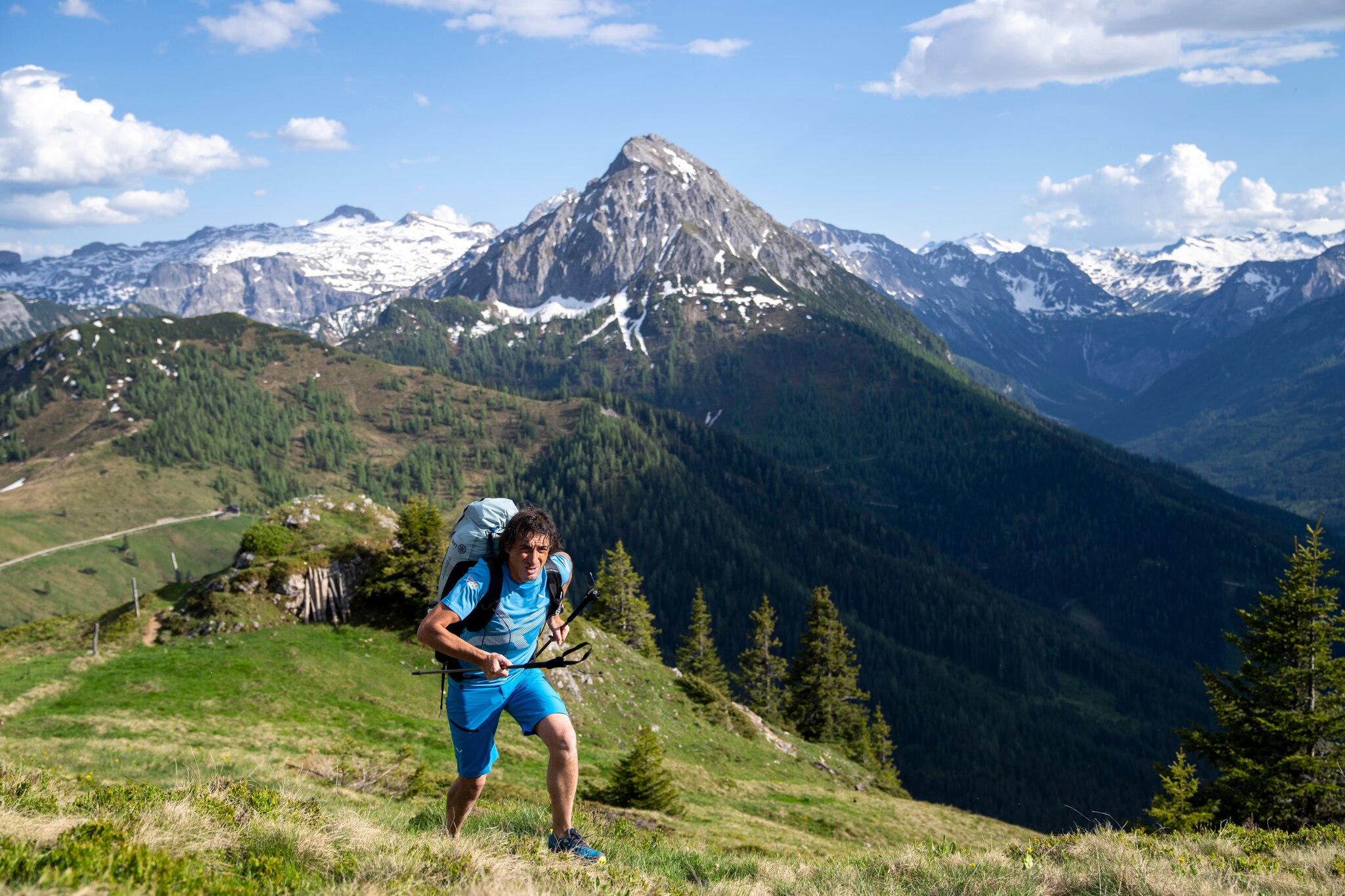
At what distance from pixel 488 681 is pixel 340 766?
14452mm

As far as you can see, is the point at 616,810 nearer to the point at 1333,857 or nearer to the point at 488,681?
the point at 488,681

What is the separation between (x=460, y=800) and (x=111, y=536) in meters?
211

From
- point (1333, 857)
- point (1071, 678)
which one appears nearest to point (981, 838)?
point (1333, 857)

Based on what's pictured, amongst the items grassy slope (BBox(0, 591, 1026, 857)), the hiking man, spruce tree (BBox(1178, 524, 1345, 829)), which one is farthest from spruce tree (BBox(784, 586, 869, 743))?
the hiking man

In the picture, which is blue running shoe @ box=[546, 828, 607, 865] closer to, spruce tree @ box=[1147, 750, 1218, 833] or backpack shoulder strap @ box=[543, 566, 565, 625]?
backpack shoulder strap @ box=[543, 566, 565, 625]

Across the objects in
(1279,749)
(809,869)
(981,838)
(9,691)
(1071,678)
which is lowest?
(1071,678)

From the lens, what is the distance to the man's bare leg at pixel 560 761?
309 inches

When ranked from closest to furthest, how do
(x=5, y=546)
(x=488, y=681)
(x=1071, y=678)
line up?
(x=488, y=681)
(x=5, y=546)
(x=1071, y=678)

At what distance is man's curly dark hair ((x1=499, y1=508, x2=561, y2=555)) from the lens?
318 inches

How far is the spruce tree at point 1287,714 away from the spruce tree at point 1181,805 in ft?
3.04

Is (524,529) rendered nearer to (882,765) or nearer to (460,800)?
(460,800)

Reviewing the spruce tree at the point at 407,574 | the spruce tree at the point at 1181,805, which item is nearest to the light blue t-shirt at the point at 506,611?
the spruce tree at the point at 1181,805

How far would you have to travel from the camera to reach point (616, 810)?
20.4 meters

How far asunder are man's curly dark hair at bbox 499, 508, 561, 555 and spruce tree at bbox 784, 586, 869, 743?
5051 centimetres
